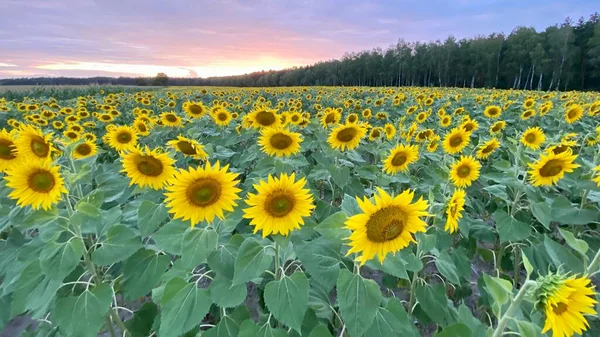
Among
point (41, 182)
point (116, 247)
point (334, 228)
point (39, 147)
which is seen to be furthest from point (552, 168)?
point (39, 147)

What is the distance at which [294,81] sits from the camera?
75.9m

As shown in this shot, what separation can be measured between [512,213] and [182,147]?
2.77 m

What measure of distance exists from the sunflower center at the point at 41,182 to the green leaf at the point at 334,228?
1.50 metres

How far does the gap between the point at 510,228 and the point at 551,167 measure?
57 cm

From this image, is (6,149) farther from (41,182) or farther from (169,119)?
(169,119)

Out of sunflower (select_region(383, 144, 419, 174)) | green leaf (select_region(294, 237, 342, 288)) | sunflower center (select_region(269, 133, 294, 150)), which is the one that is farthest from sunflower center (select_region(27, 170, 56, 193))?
sunflower (select_region(383, 144, 419, 174))

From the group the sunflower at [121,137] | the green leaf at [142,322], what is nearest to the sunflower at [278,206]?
the green leaf at [142,322]

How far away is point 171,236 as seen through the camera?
189cm

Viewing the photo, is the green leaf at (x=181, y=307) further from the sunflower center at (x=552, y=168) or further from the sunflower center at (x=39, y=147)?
the sunflower center at (x=552, y=168)

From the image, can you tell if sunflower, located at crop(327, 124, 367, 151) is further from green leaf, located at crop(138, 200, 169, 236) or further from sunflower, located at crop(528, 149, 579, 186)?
green leaf, located at crop(138, 200, 169, 236)

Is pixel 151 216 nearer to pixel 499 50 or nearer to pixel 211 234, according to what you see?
pixel 211 234

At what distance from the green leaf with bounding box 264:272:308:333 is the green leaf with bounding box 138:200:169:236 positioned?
76cm

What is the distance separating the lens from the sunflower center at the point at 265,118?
4234mm

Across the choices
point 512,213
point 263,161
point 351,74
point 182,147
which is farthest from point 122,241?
point 351,74
